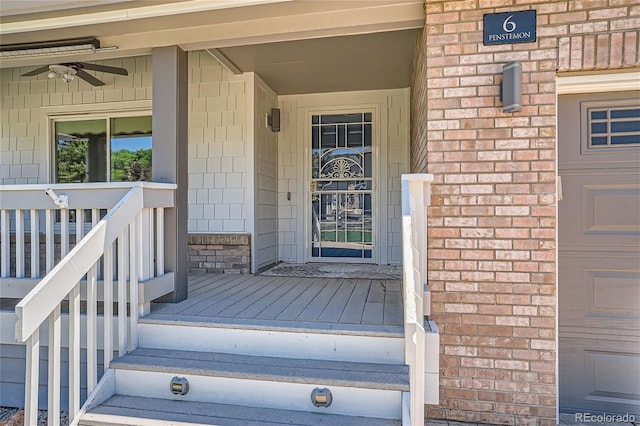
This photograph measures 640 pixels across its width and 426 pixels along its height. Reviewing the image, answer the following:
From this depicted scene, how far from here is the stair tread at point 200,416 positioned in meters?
1.98

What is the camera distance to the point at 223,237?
4449mm

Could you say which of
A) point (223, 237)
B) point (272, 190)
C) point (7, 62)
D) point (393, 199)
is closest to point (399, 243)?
point (393, 199)

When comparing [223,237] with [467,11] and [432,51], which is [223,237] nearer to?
[432,51]

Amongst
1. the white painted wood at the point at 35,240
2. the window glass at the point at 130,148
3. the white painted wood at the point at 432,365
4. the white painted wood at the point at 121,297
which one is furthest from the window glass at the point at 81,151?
the white painted wood at the point at 432,365

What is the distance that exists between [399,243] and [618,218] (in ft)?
9.14

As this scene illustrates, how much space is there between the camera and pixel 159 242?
2.92m

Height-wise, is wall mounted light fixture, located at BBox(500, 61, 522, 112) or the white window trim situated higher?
the white window trim

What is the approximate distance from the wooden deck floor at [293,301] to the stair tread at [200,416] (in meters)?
0.55

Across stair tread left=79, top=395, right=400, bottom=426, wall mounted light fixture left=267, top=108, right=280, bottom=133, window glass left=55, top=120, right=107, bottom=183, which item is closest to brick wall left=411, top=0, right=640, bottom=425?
stair tread left=79, top=395, right=400, bottom=426

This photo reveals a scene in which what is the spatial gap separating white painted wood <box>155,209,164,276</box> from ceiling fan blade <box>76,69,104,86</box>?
2469 millimetres

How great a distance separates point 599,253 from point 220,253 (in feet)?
12.1

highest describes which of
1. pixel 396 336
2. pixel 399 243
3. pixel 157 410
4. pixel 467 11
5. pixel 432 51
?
pixel 467 11

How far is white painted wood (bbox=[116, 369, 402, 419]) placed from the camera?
2020 mm

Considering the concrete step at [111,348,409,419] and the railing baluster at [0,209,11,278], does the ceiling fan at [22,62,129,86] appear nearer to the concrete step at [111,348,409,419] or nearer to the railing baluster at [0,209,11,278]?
the railing baluster at [0,209,11,278]
